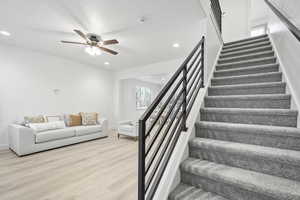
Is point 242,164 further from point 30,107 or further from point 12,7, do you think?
point 30,107

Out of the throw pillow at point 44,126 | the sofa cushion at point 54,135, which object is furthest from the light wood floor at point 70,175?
the throw pillow at point 44,126

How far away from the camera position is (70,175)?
84.6 inches

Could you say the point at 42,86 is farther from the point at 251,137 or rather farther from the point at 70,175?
the point at 251,137

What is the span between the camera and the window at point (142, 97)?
8.12 metres

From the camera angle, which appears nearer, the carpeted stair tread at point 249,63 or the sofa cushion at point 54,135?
the carpeted stair tread at point 249,63

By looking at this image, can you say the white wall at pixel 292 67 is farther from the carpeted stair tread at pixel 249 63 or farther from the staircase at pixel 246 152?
the carpeted stair tread at pixel 249 63

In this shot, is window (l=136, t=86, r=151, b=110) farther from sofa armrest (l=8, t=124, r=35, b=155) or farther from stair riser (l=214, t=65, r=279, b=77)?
stair riser (l=214, t=65, r=279, b=77)

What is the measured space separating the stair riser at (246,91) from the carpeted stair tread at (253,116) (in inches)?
18.7

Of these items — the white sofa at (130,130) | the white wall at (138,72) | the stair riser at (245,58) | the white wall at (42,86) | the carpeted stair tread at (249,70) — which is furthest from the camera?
the white wall at (138,72)

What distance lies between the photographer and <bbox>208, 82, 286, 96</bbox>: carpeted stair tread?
5.52 feet

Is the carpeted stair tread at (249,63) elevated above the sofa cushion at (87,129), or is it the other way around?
the carpeted stair tread at (249,63)

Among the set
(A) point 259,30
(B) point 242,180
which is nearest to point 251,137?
(B) point 242,180

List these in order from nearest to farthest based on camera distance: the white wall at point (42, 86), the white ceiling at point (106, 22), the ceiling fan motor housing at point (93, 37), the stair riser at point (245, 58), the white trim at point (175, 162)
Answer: the white trim at point (175, 162)
the white ceiling at point (106, 22)
the stair riser at point (245, 58)
the ceiling fan motor housing at point (93, 37)
the white wall at point (42, 86)

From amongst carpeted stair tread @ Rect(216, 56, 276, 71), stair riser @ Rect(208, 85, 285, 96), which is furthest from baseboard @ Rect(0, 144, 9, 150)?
carpeted stair tread @ Rect(216, 56, 276, 71)
